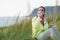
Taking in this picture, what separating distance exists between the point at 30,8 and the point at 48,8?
15 centimetres

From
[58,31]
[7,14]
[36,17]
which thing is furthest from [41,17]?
[7,14]

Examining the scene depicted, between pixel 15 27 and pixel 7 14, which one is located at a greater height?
pixel 7 14

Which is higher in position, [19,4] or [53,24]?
[19,4]

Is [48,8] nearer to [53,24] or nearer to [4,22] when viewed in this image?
[53,24]

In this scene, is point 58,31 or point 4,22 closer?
point 58,31

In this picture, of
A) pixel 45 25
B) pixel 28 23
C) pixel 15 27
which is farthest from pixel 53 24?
pixel 15 27

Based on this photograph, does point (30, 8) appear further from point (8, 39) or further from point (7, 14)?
point (8, 39)

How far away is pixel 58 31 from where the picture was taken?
1.37 meters

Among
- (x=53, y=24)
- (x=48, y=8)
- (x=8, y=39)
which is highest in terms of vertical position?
(x=48, y=8)

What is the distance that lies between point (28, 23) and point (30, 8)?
12 cm

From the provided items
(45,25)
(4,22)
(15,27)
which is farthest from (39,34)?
(4,22)

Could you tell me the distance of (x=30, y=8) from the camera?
145 centimetres

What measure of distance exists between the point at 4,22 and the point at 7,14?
0.23ft

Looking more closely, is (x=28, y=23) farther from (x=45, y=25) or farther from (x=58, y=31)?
(x=58, y=31)
